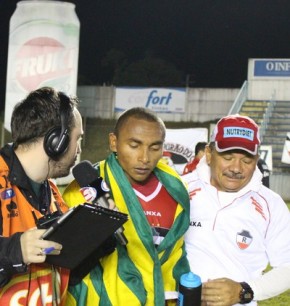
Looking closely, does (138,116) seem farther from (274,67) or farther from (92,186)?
(274,67)

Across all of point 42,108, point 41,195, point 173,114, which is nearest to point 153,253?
point 41,195

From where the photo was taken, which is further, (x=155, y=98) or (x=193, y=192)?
(x=155, y=98)

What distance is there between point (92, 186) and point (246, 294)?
A: 770mm

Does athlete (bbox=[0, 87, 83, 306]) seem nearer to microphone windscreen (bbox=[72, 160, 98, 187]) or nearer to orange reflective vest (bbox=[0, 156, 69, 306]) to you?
orange reflective vest (bbox=[0, 156, 69, 306])

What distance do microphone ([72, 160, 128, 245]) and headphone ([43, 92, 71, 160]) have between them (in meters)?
0.19

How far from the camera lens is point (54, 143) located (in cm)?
172

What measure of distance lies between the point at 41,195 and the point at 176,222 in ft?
1.95

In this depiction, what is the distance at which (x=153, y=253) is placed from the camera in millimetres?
2055

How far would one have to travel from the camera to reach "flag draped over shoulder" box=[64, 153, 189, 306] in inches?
79.4

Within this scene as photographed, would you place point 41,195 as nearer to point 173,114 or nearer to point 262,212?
point 262,212

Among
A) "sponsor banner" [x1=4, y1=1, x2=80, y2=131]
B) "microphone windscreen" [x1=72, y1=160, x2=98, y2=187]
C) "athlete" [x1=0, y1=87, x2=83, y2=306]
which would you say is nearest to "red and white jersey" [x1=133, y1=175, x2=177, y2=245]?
"microphone windscreen" [x1=72, y1=160, x2=98, y2=187]

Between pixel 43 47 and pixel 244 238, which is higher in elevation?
pixel 43 47

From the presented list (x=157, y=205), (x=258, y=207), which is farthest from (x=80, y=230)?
(x=258, y=207)

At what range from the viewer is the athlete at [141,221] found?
2023mm
